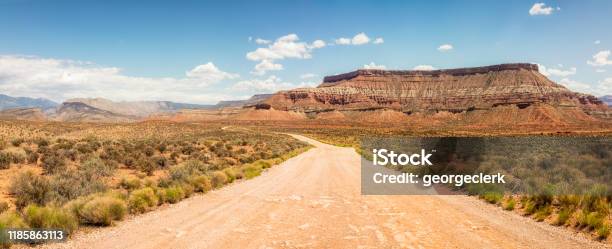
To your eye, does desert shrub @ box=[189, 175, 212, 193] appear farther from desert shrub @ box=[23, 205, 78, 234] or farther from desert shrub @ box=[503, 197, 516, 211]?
desert shrub @ box=[503, 197, 516, 211]

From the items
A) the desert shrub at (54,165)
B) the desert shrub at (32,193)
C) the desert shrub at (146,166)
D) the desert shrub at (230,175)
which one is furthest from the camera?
the desert shrub at (146,166)

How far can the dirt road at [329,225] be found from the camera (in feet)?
28.6

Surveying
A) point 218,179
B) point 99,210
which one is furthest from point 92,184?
point 99,210

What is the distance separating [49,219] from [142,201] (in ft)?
10.2

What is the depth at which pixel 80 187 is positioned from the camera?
47.1 ft

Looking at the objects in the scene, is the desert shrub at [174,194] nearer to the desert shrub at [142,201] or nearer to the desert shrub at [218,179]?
the desert shrub at [142,201]

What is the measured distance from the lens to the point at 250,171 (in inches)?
896

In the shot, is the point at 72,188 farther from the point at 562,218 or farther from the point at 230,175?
the point at 562,218

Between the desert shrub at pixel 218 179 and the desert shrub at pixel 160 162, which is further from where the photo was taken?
the desert shrub at pixel 160 162

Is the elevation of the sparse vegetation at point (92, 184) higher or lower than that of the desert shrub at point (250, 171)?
higher

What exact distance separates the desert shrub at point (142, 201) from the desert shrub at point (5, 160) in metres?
11.4

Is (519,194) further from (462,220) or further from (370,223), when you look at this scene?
(370,223)

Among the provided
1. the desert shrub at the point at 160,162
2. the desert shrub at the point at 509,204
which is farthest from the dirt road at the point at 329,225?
the desert shrub at the point at 160,162

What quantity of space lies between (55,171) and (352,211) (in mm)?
14769
